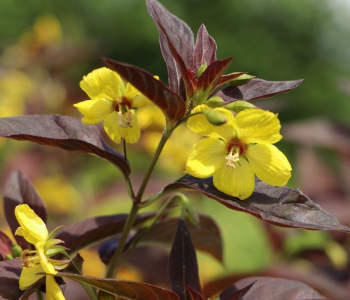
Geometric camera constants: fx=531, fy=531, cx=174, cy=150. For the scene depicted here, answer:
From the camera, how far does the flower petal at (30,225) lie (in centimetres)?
58

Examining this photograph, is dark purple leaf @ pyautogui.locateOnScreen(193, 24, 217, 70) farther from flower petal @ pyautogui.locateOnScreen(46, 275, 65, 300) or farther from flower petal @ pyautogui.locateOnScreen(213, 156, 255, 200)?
flower petal @ pyautogui.locateOnScreen(46, 275, 65, 300)

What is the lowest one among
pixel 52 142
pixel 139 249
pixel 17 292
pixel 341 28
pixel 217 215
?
pixel 217 215

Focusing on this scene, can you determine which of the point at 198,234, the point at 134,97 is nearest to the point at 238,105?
the point at 134,97

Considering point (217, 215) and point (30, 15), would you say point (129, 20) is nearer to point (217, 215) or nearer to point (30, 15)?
point (30, 15)

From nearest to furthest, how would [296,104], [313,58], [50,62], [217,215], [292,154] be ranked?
[50,62], [217,215], [292,154], [296,104], [313,58]

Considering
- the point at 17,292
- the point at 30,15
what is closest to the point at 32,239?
the point at 17,292

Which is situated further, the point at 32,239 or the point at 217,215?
the point at 217,215

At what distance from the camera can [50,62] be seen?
7.89ft

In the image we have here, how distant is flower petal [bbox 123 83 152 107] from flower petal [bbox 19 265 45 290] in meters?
0.22

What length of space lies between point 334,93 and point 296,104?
0.65 meters

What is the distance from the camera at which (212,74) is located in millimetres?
600

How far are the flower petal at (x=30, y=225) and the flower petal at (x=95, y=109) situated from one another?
132mm

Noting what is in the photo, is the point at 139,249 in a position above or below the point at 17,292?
below

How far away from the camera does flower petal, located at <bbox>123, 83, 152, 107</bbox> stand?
25.7 inches
